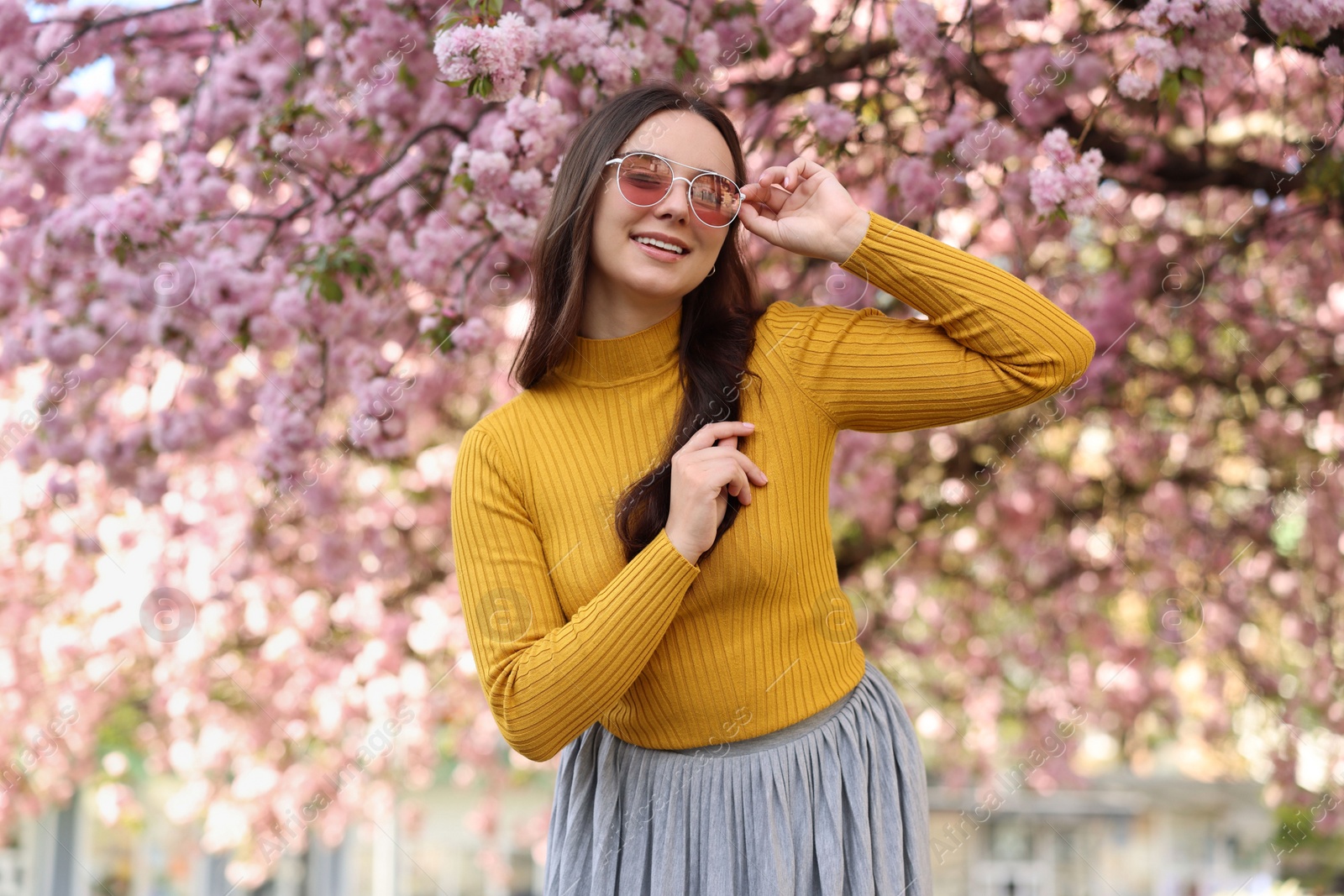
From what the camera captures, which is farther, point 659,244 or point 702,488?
point 659,244

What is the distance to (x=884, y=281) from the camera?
1479 millimetres

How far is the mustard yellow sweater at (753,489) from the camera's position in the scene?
139 centimetres

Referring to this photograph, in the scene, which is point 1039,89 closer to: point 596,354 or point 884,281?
point 884,281

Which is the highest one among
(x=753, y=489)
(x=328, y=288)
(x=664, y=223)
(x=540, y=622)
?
(x=664, y=223)

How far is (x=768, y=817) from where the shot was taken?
1363 mm

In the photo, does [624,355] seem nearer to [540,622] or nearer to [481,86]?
[540,622]

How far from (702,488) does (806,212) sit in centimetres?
44

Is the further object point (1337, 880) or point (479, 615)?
point (1337, 880)

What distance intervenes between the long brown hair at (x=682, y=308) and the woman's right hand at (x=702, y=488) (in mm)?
72

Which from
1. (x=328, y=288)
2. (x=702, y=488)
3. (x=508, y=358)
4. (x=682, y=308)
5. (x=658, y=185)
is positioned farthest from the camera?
(x=508, y=358)

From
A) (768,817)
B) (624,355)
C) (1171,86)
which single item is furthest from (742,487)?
(1171,86)

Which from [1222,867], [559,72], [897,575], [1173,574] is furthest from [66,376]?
[1222,867]

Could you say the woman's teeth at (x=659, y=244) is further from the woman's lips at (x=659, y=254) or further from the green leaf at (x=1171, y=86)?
the green leaf at (x=1171, y=86)

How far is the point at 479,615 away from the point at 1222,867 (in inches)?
494
